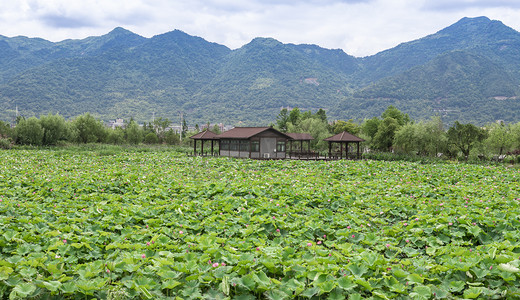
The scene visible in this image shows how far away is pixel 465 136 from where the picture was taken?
33438 mm

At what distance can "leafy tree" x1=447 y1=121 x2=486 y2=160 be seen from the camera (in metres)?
33.1

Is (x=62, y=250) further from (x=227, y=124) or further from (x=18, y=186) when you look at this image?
(x=227, y=124)

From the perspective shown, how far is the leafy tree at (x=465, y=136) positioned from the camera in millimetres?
33062

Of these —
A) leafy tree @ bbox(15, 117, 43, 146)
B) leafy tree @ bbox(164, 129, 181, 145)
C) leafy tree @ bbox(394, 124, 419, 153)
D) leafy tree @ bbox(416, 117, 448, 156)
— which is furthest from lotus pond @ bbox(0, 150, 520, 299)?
leafy tree @ bbox(164, 129, 181, 145)

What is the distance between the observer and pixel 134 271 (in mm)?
4039

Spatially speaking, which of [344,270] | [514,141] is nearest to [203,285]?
[344,270]

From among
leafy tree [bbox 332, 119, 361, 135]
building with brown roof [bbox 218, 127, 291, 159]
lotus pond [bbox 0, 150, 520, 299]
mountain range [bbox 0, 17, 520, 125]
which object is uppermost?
mountain range [bbox 0, 17, 520, 125]

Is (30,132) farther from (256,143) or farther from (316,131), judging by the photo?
(316,131)

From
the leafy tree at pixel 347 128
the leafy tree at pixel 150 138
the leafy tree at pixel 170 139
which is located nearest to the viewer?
the leafy tree at pixel 150 138

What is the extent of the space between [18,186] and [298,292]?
9.99 metres

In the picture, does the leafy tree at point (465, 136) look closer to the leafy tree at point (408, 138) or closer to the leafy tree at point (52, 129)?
the leafy tree at point (408, 138)

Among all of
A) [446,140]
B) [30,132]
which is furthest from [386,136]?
[30,132]

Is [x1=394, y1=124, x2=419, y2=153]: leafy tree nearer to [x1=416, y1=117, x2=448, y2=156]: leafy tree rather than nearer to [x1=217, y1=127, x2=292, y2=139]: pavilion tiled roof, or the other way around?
[x1=416, y1=117, x2=448, y2=156]: leafy tree

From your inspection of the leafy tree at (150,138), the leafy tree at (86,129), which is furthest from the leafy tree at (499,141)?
the leafy tree at (150,138)
